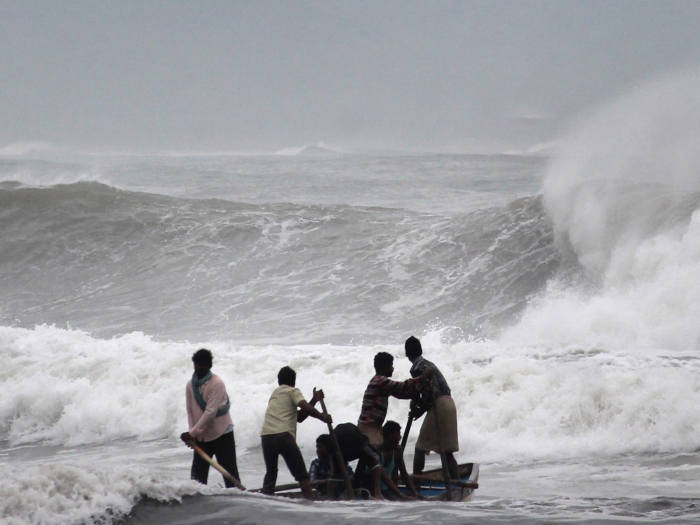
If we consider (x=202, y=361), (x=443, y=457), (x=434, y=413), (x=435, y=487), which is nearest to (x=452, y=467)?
(x=435, y=487)

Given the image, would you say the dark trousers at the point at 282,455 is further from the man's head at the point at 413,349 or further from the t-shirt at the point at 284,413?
the man's head at the point at 413,349

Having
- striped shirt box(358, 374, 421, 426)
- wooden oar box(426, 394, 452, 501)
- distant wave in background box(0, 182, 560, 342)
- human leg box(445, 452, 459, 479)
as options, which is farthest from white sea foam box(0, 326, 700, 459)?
distant wave in background box(0, 182, 560, 342)

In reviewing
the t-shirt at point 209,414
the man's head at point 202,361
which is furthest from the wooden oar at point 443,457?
the man's head at point 202,361

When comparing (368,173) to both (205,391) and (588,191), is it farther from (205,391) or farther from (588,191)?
(205,391)

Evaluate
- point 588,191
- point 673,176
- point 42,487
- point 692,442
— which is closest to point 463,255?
point 588,191

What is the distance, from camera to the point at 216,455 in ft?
22.8

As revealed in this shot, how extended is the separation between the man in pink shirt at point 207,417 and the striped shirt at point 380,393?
1.08 m

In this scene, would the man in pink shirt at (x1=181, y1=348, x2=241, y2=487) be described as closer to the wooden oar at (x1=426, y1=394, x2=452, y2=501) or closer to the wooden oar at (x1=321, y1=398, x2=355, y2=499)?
the wooden oar at (x1=321, y1=398, x2=355, y2=499)

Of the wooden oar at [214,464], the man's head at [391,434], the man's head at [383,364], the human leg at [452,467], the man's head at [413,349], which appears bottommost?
the human leg at [452,467]

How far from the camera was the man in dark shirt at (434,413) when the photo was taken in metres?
7.46

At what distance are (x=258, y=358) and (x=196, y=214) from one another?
17239 mm

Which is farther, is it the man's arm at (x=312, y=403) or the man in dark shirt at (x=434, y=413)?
the man in dark shirt at (x=434, y=413)

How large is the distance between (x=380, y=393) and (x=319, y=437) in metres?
0.58

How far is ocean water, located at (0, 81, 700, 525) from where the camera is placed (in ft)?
21.7
